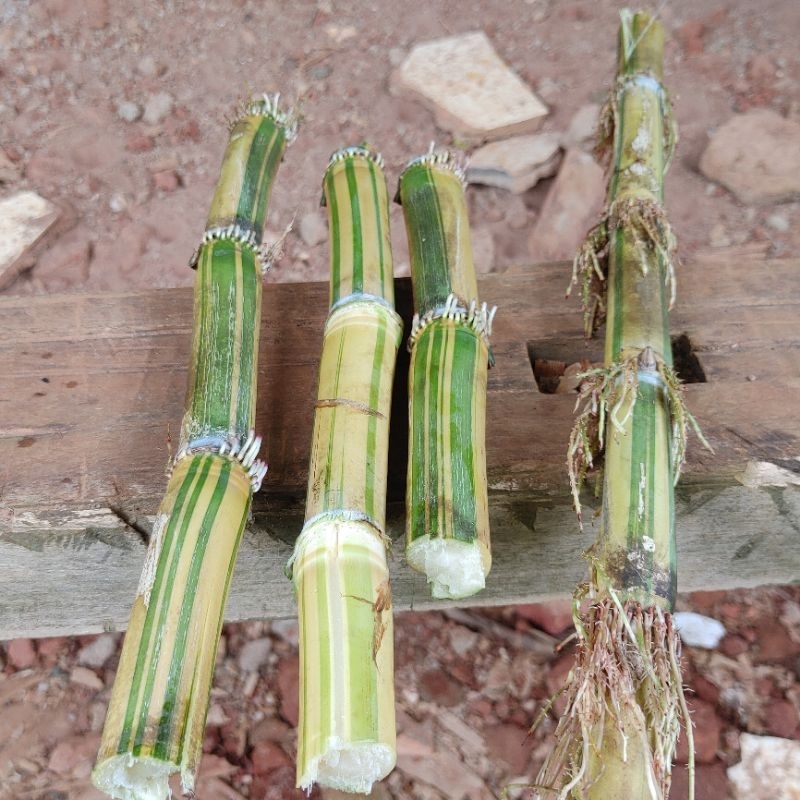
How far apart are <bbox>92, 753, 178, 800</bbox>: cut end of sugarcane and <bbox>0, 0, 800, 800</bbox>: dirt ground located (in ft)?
3.79

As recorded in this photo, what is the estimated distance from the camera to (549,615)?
2512 millimetres

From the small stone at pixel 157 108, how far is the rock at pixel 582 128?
2.12 m

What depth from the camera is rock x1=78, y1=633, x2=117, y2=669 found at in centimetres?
246

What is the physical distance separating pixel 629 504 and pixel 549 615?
1323mm

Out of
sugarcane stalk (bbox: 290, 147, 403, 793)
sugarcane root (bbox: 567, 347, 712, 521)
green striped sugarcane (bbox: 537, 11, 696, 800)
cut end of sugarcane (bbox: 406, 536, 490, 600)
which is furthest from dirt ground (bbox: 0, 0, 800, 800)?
cut end of sugarcane (bbox: 406, 536, 490, 600)

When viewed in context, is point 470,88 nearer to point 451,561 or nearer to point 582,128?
point 582,128

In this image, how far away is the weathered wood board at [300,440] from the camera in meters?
1.54

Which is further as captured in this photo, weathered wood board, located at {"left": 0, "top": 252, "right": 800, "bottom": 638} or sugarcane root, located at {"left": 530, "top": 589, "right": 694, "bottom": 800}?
weathered wood board, located at {"left": 0, "top": 252, "right": 800, "bottom": 638}

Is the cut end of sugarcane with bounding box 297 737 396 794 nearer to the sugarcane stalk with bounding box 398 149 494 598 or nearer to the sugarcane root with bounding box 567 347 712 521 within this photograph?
the sugarcane stalk with bounding box 398 149 494 598

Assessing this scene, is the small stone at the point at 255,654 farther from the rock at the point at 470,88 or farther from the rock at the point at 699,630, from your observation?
the rock at the point at 470,88

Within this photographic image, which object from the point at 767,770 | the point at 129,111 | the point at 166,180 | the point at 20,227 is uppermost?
the point at 129,111

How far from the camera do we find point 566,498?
1550 millimetres

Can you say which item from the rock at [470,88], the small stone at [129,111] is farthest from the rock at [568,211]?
the small stone at [129,111]

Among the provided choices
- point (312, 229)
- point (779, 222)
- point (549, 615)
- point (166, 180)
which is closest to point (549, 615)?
point (549, 615)
